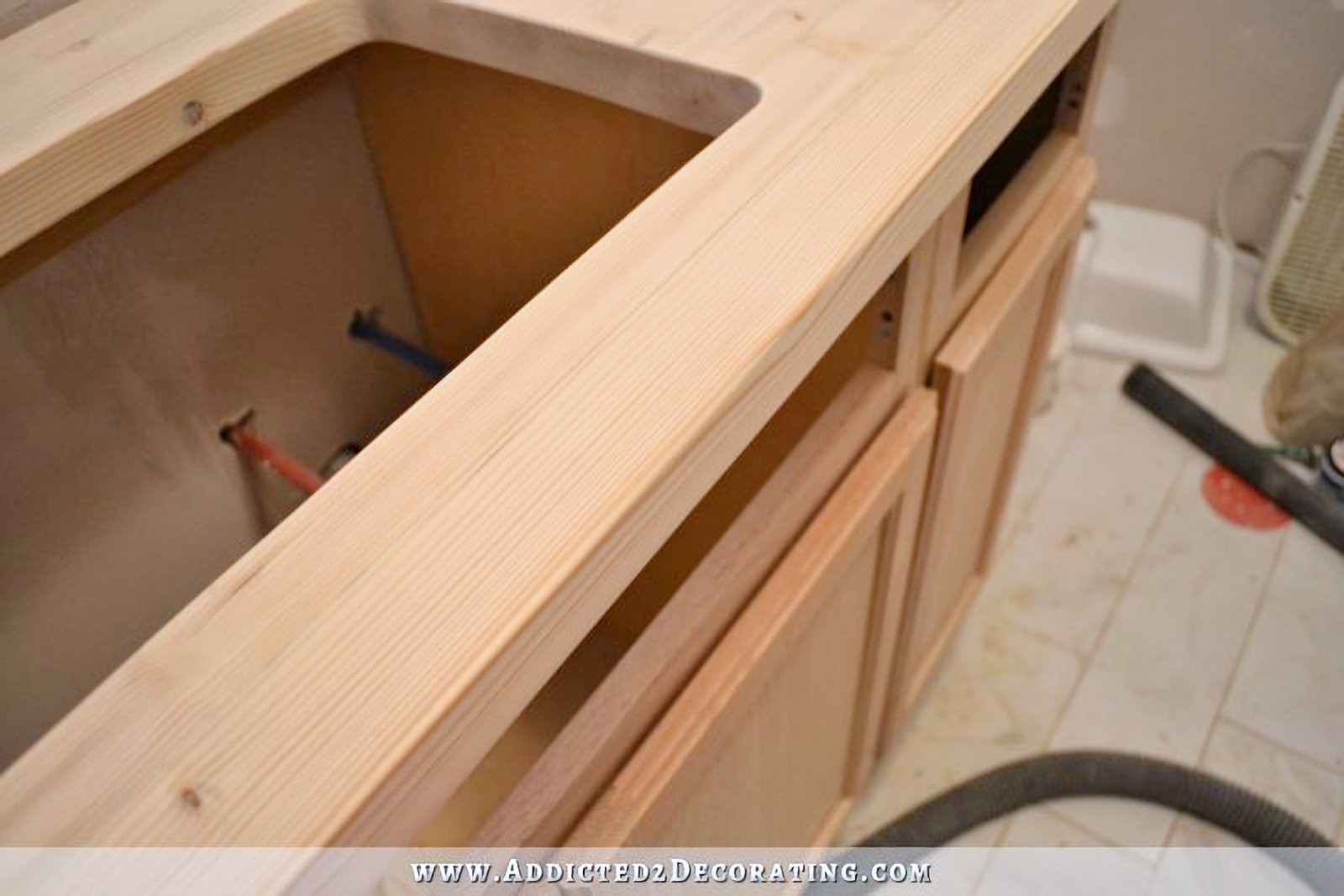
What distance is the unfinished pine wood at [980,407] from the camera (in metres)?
0.69

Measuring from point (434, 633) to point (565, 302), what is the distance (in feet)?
0.54

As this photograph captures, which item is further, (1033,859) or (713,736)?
(1033,859)

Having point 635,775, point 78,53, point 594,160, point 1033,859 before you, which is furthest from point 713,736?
point 1033,859

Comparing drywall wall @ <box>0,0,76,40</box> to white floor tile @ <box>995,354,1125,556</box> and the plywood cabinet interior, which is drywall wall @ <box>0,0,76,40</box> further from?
white floor tile @ <box>995,354,1125,556</box>

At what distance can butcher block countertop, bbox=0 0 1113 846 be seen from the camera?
11.0 inches

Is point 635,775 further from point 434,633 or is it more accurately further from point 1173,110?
point 1173,110

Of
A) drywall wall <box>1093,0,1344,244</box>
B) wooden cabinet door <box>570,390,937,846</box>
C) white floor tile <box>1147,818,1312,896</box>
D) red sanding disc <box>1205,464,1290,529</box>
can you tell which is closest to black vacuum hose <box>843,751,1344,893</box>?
white floor tile <box>1147,818,1312,896</box>

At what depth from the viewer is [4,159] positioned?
489 mm

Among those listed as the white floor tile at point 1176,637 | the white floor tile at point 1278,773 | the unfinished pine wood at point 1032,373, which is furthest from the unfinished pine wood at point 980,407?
the white floor tile at point 1278,773

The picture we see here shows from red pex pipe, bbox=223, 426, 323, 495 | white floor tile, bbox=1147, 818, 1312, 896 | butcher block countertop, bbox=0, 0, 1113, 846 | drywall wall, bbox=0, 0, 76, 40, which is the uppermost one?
drywall wall, bbox=0, 0, 76, 40

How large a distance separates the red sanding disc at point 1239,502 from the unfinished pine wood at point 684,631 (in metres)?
0.96

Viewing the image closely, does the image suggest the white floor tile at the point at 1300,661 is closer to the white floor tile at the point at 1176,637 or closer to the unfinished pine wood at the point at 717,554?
the white floor tile at the point at 1176,637

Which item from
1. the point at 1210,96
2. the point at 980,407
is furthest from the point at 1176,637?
the point at 1210,96

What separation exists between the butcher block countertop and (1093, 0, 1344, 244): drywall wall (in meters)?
1.05
